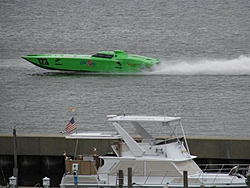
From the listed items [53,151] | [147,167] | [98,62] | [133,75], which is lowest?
[147,167]

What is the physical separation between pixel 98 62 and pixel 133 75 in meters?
3.00

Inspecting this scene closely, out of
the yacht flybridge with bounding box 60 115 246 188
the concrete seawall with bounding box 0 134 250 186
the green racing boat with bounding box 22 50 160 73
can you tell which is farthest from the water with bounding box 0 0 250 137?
the yacht flybridge with bounding box 60 115 246 188

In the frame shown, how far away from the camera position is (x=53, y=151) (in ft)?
96.6

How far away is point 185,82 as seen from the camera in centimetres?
6156

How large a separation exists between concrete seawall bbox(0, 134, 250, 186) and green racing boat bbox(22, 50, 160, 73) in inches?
1239

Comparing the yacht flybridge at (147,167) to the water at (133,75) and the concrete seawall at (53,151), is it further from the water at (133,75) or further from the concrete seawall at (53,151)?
the water at (133,75)

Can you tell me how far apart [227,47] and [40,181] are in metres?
65.0

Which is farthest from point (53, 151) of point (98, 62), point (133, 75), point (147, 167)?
point (133, 75)

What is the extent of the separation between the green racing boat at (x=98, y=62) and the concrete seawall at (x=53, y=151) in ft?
103

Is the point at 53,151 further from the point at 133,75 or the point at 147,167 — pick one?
the point at 133,75

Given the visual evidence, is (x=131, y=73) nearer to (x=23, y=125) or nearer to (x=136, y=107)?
(x=136, y=107)

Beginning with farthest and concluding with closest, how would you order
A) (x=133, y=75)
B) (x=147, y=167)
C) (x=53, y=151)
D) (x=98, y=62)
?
1. (x=133, y=75)
2. (x=98, y=62)
3. (x=53, y=151)
4. (x=147, y=167)

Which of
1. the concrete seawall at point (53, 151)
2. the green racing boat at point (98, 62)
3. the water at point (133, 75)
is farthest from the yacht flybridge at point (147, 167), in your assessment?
the green racing boat at point (98, 62)

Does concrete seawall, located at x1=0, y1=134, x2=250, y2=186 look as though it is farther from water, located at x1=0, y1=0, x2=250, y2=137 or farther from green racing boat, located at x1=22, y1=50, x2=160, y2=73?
green racing boat, located at x1=22, y1=50, x2=160, y2=73
